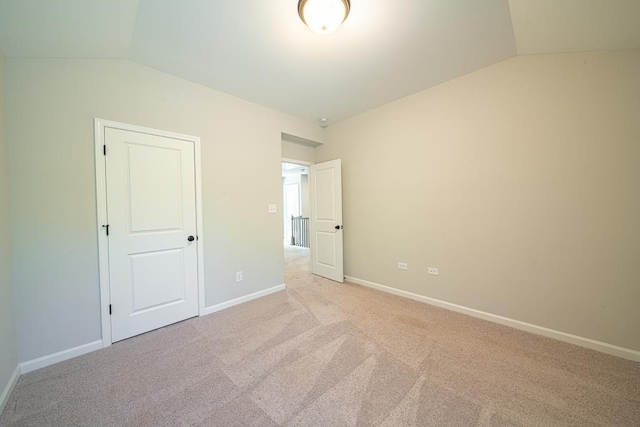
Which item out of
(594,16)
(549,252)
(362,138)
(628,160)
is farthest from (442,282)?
(594,16)

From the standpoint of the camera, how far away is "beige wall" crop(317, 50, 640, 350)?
1791mm

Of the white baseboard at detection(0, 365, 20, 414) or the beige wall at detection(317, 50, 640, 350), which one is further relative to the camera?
the beige wall at detection(317, 50, 640, 350)

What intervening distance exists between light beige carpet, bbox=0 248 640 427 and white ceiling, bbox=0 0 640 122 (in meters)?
2.50

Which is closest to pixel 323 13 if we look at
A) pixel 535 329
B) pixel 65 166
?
pixel 65 166

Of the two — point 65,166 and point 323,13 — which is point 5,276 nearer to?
point 65,166

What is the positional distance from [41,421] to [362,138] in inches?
156

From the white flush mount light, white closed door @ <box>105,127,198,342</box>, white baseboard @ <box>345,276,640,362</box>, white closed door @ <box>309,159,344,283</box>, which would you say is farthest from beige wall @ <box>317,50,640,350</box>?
white closed door @ <box>105,127,198,342</box>

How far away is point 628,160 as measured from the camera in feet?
5.73

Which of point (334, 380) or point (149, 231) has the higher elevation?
point (149, 231)

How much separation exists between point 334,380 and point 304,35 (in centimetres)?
271

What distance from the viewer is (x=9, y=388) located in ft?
4.92

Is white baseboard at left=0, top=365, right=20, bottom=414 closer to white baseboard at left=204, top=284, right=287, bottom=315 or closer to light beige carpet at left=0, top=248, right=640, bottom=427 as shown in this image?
light beige carpet at left=0, top=248, right=640, bottom=427

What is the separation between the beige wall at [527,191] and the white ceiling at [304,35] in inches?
11.4

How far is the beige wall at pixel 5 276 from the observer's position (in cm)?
149
